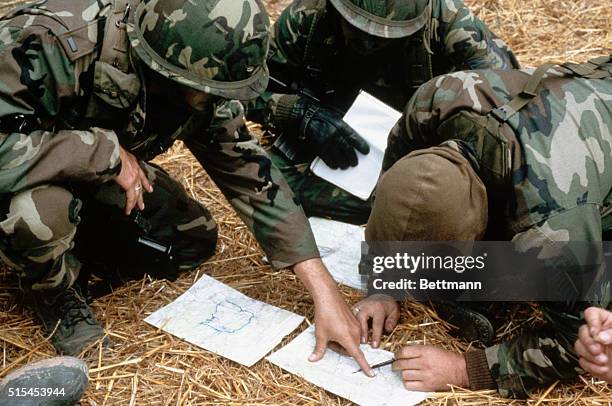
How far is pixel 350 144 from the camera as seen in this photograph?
4.34 meters

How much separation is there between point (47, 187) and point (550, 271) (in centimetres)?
175

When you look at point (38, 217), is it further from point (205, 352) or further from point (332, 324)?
point (332, 324)

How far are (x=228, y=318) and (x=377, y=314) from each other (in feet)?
2.00

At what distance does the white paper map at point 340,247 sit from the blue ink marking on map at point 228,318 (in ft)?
1.63

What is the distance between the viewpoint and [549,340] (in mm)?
2820

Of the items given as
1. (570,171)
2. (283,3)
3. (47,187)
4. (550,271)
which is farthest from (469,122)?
(283,3)

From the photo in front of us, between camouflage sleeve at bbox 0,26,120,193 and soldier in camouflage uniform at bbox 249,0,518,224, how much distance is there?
157 cm

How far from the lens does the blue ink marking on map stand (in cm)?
335

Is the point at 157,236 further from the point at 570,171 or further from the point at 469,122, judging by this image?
the point at 570,171

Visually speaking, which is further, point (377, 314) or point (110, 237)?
point (110, 237)

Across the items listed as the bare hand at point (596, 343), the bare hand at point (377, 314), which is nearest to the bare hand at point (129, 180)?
the bare hand at point (377, 314)

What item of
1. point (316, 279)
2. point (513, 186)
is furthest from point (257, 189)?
point (513, 186)

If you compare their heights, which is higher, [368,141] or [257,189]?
[257,189]

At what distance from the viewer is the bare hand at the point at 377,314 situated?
3.25 metres
